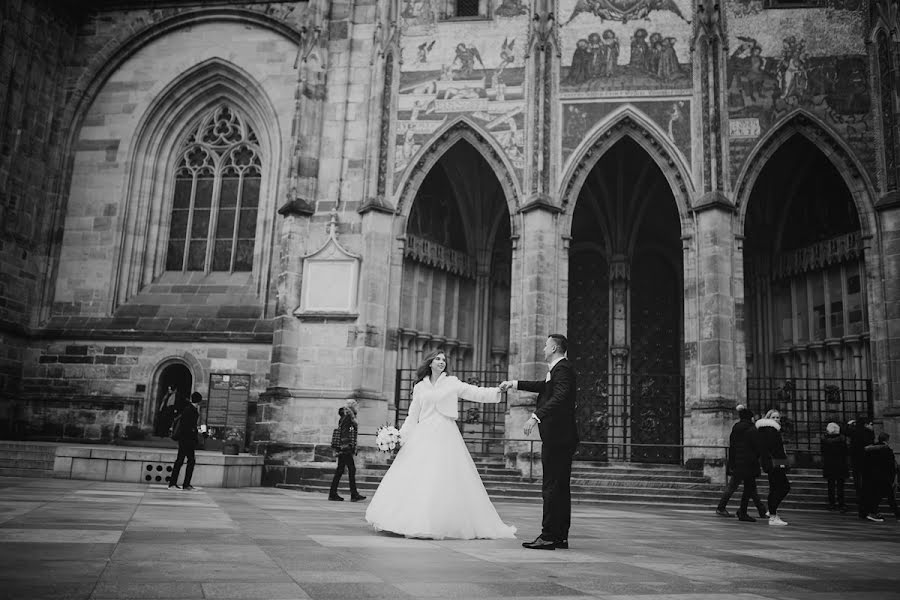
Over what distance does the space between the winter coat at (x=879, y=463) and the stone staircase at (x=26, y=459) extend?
13.9 metres

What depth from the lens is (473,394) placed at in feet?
22.9

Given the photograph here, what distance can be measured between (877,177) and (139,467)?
1501cm

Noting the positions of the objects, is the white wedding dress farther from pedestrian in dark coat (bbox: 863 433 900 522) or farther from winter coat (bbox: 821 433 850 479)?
winter coat (bbox: 821 433 850 479)

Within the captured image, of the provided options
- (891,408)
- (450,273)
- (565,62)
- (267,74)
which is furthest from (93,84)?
(891,408)

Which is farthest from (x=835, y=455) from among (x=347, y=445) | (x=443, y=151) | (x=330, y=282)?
(x=330, y=282)

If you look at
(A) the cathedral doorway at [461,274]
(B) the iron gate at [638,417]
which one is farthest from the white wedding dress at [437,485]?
(B) the iron gate at [638,417]

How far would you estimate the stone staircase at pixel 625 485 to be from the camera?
13.8 m

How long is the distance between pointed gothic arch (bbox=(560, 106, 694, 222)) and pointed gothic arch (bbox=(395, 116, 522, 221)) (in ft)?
4.15

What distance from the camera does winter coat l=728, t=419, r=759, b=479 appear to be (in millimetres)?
10734

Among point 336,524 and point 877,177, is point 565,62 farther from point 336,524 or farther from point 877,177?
point 336,524

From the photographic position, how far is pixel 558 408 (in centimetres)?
646

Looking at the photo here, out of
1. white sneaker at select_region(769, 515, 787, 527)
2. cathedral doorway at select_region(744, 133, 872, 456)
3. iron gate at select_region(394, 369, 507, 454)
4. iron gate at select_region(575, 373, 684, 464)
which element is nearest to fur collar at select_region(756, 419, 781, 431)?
white sneaker at select_region(769, 515, 787, 527)

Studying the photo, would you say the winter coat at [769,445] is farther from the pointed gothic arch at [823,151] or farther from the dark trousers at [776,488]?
the pointed gothic arch at [823,151]

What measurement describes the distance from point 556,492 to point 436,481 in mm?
1052
